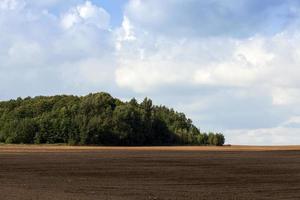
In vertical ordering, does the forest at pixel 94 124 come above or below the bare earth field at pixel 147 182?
above

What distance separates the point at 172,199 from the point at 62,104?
394 ft

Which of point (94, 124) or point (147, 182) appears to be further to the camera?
point (94, 124)

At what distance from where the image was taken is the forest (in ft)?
414

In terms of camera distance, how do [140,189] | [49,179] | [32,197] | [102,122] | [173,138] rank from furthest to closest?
1. [173,138]
2. [102,122]
3. [49,179]
4. [140,189]
5. [32,197]

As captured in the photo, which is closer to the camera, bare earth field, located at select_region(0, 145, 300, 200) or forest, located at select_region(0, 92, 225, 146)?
bare earth field, located at select_region(0, 145, 300, 200)

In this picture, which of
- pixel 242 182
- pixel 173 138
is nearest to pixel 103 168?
pixel 242 182

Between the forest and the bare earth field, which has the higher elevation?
the forest

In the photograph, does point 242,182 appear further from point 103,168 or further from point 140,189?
point 103,168

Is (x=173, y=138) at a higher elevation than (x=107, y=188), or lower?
higher

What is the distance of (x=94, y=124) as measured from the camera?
126m

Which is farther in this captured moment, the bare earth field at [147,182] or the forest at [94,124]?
the forest at [94,124]

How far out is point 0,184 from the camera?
96.8 ft

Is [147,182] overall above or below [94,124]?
below

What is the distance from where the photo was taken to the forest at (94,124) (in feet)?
414
